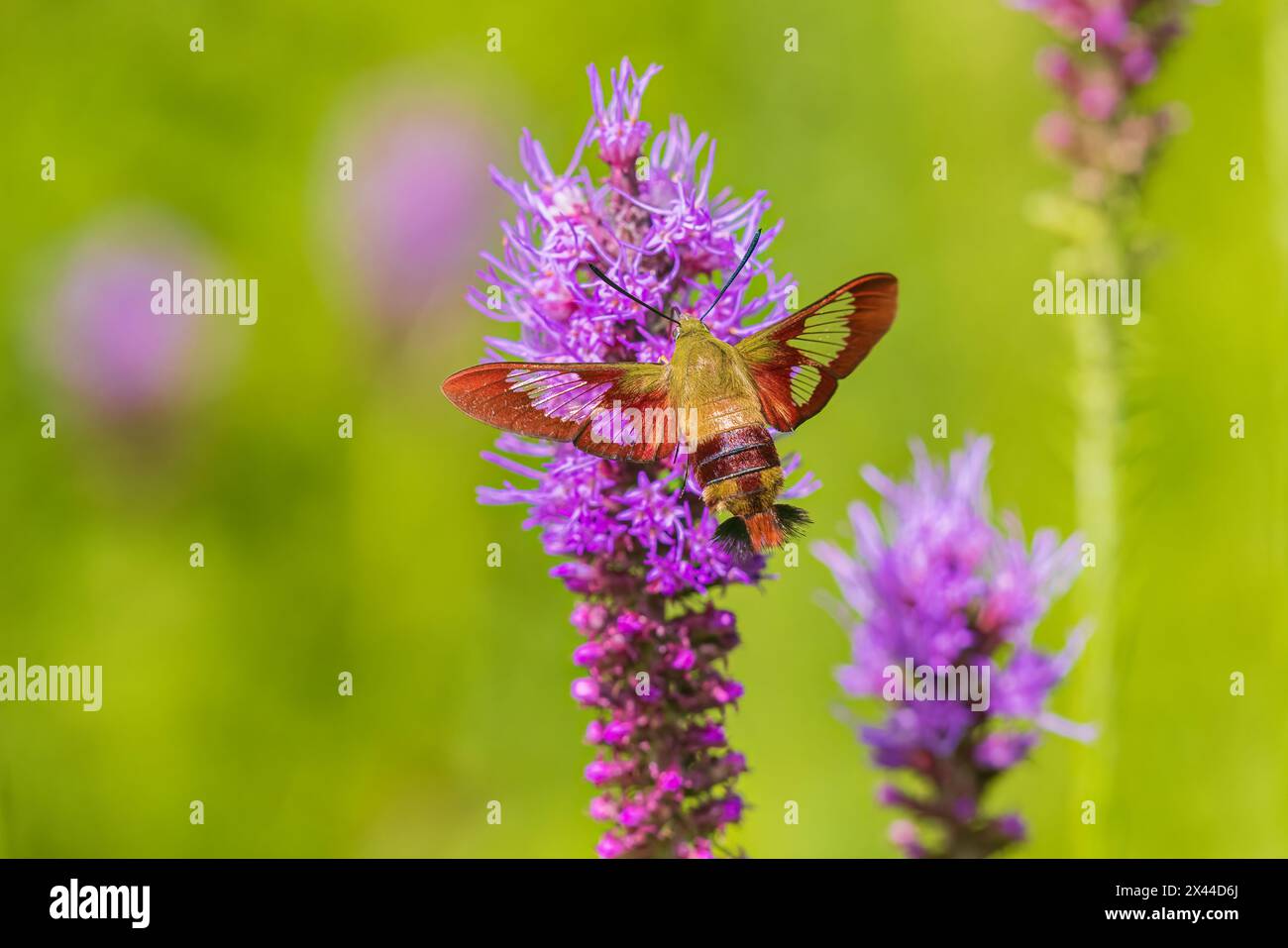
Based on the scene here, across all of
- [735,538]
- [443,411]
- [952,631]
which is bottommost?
[952,631]

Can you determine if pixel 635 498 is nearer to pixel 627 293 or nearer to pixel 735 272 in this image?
pixel 627 293

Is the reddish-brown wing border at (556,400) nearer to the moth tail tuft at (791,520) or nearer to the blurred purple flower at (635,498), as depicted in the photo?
the blurred purple flower at (635,498)

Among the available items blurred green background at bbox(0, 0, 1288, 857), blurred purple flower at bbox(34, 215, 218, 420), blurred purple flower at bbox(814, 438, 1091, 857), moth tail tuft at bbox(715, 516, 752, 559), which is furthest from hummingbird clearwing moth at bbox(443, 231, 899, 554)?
blurred purple flower at bbox(34, 215, 218, 420)

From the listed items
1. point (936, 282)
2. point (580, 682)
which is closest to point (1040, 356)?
point (936, 282)

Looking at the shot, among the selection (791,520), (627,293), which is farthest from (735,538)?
(627,293)

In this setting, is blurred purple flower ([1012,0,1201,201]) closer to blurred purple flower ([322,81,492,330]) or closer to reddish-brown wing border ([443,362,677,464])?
reddish-brown wing border ([443,362,677,464])

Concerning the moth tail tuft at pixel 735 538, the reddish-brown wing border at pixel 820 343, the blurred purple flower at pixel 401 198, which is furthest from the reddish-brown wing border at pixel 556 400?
the blurred purple flower at pixel 401 198
